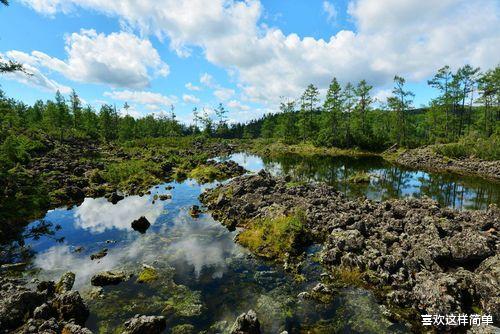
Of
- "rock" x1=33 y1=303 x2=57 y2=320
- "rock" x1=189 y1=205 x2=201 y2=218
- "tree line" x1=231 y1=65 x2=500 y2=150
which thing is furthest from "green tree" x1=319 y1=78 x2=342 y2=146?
"rock" x1=33 y1=303 x2=57 y2=320

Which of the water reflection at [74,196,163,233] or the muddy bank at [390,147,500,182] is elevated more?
the muddy bank at [390,147,500,182]

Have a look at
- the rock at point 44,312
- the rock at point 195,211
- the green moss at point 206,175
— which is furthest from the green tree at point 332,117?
the rock at point 44,312

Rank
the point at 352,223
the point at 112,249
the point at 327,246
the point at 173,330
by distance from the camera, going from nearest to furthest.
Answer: the point at 173,330
the point at 327,246
the point at 112,249
the point at 352,223

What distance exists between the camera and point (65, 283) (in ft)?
55.3

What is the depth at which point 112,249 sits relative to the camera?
73.9 feet

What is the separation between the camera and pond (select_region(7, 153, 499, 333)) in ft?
46.8

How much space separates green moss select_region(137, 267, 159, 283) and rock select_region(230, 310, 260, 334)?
280 inches

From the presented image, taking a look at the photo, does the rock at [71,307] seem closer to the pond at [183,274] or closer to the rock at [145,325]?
the pond at [183,274]

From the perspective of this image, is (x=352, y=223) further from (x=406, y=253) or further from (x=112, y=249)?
(x=112, y=249)

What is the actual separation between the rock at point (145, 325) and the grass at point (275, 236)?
911 centimetres

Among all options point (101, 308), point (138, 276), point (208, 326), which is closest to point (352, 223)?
point (208, 326)

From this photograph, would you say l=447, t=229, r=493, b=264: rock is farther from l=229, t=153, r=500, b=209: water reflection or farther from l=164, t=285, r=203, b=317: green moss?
l=229, t=153, r=500, b=209: water reflection

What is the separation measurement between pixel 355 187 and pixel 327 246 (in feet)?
78.1

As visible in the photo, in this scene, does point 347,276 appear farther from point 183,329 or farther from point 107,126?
point 107,126
